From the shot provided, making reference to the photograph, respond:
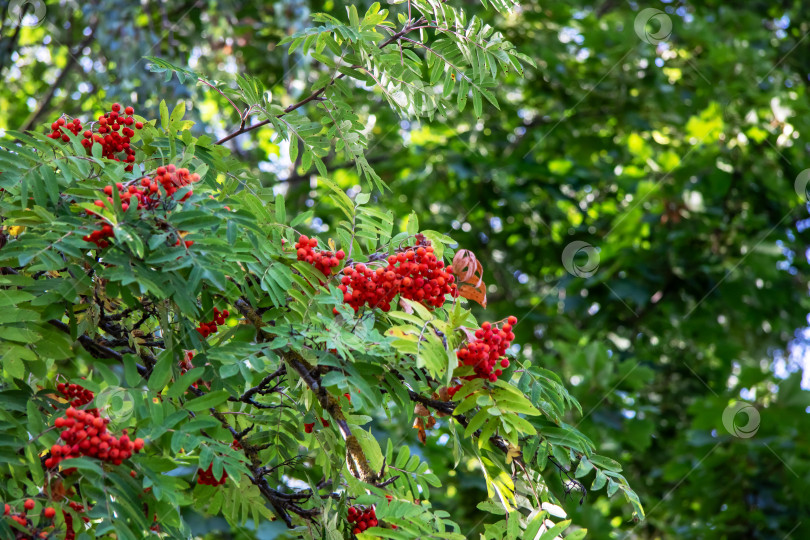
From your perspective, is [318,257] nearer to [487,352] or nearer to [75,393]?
[487,352]

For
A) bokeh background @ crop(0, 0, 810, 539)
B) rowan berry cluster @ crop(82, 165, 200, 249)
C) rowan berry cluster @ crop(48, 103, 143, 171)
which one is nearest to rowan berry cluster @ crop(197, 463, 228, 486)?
rowan berry cluster @ crop(82, 165, 200, 249)

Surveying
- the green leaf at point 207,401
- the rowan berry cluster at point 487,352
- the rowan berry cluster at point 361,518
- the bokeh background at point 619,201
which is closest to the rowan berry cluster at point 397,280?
the rowan berry cluster at point 487,352

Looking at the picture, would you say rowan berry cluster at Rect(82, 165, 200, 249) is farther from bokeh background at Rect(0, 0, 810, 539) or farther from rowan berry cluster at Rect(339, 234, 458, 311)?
bokeh background at Rect(0, 0, 810, 539)

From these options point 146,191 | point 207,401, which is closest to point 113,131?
point 146,191

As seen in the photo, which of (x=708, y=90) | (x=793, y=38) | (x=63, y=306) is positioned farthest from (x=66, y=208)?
(x=793, y=38)

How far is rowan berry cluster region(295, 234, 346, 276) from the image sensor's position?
1.75m

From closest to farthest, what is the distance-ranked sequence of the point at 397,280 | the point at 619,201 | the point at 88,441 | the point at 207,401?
the point at 88,441 → the point at 207,401 → the point at 397,280 → the point at 619,201

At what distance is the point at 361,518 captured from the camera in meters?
1.74

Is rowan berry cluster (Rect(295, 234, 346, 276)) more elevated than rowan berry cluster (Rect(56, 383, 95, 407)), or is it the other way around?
rowan berry cluster (Rect(295, 234, 346, 276))

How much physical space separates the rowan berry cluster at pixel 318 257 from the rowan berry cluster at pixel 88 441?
0.54 meters

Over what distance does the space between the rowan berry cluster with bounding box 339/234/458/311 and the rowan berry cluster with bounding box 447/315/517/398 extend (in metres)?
0.15

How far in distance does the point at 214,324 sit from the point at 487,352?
69 centimetres

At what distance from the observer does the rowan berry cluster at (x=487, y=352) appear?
160cm

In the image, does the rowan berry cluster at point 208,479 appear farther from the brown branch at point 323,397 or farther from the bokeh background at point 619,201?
the bokeh background at point 619,201
